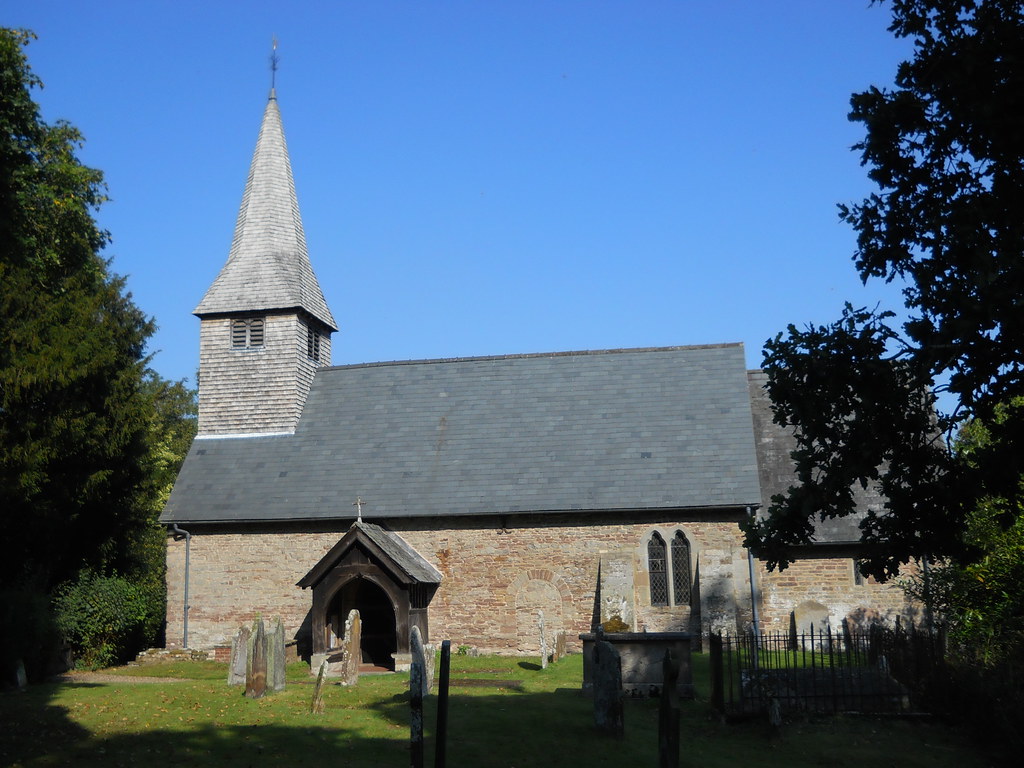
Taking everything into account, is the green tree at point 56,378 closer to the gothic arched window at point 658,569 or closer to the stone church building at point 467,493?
the stone church building at point 467,493

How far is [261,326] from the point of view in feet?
98.6

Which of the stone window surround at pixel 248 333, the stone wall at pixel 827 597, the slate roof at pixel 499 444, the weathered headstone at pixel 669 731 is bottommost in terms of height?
the weathered headstone at pixel 669 731

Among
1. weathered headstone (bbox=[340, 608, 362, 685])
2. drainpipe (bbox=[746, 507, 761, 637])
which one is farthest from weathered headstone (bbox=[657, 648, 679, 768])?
drainpipe (bbox=[746, 507, 761, 637])

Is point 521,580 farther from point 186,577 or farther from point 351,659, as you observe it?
point 186,577

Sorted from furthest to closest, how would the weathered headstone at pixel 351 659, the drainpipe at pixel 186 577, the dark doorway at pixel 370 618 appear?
the drainpipe at pixel 186 577 → the dark doorway at pixel 370 618 → the weathered headstone at pixel 351 659

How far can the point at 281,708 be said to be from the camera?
51.7 ft

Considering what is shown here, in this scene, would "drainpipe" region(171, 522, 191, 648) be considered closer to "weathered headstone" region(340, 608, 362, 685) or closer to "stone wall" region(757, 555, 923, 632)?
"weathered headstone" region(340, 608, 362, 685)

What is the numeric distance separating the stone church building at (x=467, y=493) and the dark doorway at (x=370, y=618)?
0.08m

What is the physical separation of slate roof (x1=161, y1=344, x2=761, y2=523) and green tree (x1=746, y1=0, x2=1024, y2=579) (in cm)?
1236

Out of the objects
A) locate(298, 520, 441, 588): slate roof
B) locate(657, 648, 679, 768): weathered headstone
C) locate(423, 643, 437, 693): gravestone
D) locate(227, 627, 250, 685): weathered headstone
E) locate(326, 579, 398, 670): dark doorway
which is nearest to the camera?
locate(657, 648, 679, 768): weathered headstone

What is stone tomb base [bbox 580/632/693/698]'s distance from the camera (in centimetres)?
1692

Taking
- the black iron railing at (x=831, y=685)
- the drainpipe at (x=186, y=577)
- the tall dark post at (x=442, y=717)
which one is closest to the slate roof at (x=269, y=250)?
the drainpipe at (x=186, y=577)

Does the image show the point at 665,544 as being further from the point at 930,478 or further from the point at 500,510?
the point at 930,478

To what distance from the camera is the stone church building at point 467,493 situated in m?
24.3
